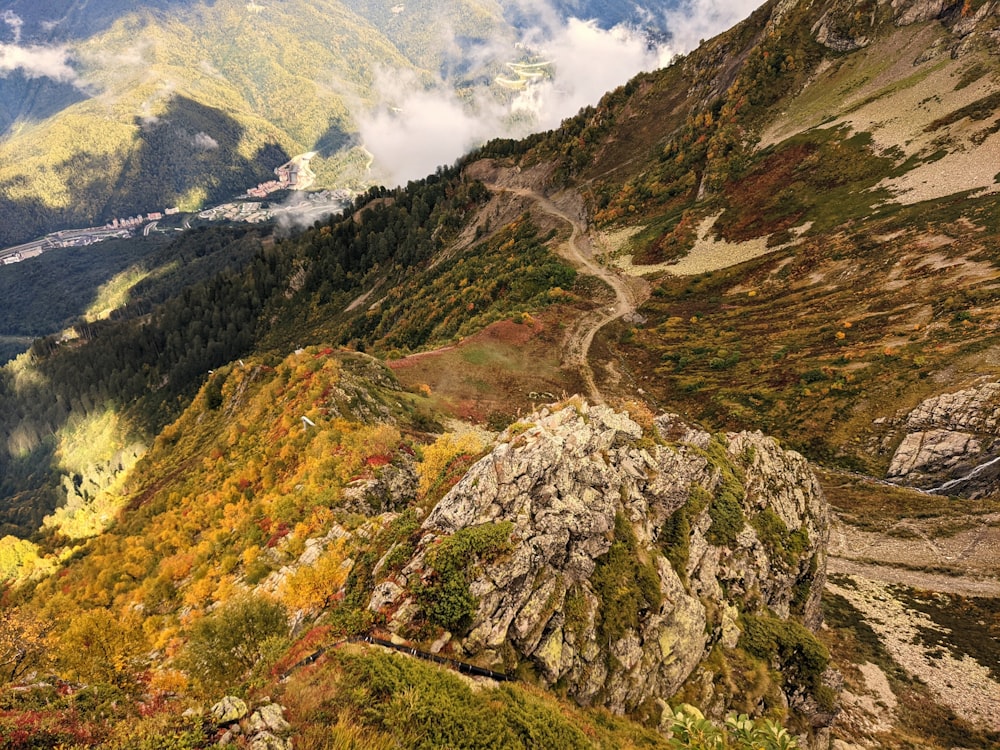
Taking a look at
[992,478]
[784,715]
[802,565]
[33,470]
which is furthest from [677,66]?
[33,470]

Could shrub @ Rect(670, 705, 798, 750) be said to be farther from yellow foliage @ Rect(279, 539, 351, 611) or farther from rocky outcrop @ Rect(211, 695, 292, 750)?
yellow foliage @ Rect(279, 539, 351, 611)

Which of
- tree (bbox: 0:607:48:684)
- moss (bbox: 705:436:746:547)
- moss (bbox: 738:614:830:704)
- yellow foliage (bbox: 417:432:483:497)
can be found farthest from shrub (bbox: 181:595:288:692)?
moss (bbox: 705:436:746:547)

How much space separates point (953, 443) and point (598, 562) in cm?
4179

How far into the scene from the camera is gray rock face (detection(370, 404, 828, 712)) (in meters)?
15.6

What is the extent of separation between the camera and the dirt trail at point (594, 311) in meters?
65.4

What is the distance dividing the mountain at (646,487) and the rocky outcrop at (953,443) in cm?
21

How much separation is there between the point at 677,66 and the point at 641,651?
168507mm

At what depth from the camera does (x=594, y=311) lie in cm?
7944

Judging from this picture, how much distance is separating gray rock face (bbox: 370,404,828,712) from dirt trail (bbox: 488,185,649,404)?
33.0 meters

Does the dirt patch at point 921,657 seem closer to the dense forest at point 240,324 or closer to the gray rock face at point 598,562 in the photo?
the gray rock face at point 598,562

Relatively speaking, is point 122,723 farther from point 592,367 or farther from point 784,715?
point 592,367

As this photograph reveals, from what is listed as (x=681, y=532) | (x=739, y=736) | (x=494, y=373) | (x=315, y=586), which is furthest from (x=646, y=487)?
(x=494, y=373)

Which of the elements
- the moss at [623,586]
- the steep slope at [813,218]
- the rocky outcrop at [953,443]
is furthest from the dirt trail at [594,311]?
the moss at [623,586]

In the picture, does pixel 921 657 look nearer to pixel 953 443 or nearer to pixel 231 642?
pixel 953 443
